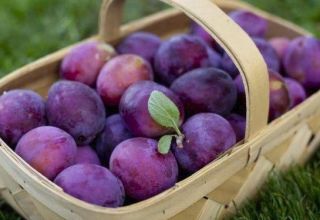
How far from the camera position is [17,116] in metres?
1.20

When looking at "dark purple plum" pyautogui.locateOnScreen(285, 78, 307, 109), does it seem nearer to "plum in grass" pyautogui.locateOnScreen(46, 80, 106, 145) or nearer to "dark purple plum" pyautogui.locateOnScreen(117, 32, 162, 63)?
"dark purple plum" pyautogui.locateOnScreen(117, 32, 162, 63)

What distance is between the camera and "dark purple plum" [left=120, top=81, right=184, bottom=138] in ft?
3.84

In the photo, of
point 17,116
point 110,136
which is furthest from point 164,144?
point 17,116

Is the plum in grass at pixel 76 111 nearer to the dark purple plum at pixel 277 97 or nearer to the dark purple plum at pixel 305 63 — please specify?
the dark purple plum at pixel 277 97

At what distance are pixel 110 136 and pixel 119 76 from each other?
157 mm

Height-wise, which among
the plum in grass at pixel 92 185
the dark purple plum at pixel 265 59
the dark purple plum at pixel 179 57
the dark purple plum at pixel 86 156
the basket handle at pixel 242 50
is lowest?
the dark purple plum at pixel 86 156

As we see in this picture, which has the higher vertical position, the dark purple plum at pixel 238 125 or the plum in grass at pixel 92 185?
the plum in grass at pixel 92 185

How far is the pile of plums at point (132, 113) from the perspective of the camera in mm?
1101

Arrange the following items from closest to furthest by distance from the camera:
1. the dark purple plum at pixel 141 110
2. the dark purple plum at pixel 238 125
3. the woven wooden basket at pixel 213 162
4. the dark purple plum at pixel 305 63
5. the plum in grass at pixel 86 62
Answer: the woven wooden basket at pixel 213 162 → the dark purple plum at pixel 141 110 → the dark purple plum at pixel 238 125 → the plum in grass at pixel 86 62 → the dark purple plum at pixel 305 63

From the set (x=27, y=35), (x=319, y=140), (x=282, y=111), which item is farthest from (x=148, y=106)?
(x=27, y=35)

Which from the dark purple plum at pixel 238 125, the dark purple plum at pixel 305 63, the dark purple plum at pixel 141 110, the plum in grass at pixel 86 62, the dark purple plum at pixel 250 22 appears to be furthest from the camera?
the dark purple plum at pixel 250 22

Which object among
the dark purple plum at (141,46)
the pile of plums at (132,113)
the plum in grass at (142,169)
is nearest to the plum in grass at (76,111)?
the pile of plums at (132,113)

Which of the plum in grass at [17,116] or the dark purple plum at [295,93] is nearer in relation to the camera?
the plum in grass at [17,116]

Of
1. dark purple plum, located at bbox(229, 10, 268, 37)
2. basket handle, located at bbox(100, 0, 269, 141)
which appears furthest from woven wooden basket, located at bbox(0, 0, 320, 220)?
dark purple plum, located at bbox(229, 10, 268, 37)
